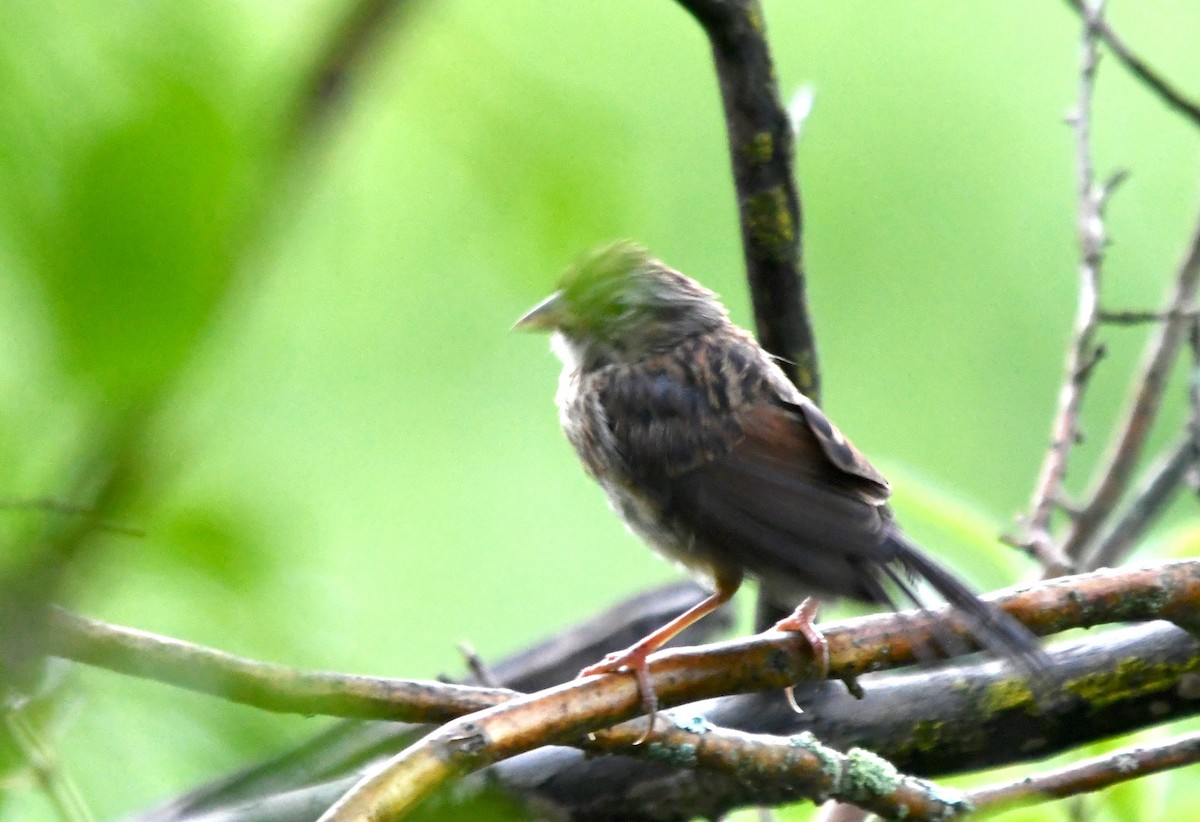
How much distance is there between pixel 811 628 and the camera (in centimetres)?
198

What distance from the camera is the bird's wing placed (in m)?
2.15

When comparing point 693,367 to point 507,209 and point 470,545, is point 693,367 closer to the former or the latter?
point 507,209

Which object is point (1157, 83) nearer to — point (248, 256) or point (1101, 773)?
point (1101, 773)

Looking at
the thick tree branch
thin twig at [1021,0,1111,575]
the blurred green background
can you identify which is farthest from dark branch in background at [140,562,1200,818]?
thin twig at [1021,0,1111,575]

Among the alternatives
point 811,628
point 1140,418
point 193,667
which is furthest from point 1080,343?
point 193,667

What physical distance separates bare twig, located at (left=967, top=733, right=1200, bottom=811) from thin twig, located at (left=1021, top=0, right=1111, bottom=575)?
70 centimetres

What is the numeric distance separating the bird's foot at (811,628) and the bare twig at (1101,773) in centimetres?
35

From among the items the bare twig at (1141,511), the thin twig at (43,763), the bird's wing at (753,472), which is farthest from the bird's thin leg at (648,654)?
the bare twig at (1141,511)

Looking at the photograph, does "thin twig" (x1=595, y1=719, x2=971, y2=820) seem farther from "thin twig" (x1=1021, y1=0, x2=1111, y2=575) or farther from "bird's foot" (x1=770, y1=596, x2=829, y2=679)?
"thin twig" (x1=1021, y1=0, x2=1111, y2=575)

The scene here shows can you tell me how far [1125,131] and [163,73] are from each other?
6.75 meters

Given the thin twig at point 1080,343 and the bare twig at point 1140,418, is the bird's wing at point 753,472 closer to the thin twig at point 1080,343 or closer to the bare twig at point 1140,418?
the thin twig at point 1080,343

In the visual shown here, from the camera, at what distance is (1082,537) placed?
329cm

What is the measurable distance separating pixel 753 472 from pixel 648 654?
46 cm

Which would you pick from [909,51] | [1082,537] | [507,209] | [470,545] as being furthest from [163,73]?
[470,545]
